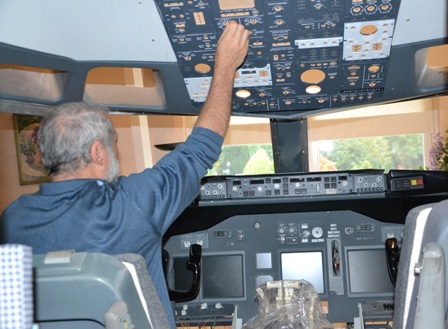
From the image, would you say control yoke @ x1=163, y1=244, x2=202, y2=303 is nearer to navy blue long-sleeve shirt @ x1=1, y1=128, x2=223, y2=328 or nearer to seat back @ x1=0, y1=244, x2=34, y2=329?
navy blue long-sleeve shirt @ x1=1, y1=128, x2=223, y2=328

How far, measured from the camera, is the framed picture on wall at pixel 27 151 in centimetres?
425

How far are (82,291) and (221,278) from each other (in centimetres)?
195

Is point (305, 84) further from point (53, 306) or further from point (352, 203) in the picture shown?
point (53, 306)

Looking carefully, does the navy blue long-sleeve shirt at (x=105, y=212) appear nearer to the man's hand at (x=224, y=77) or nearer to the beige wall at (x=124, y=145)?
the man's hand at (x=224, y=77)

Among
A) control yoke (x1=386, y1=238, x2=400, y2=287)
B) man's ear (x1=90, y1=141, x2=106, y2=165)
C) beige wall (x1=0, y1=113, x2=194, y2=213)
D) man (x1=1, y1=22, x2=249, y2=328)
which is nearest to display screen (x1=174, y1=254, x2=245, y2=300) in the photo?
control yoke (x1=386, y1=238, x2=400, y2=287)

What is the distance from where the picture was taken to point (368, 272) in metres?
2.99

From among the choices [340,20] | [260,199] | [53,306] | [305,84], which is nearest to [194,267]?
[260,199]

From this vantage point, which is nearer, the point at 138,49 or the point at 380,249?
the point at 138,49

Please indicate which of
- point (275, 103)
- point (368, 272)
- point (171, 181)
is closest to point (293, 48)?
point (275, 103)

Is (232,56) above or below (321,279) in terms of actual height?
above

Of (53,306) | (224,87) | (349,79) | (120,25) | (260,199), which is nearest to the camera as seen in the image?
(53,306)

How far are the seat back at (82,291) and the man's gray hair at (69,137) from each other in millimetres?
673

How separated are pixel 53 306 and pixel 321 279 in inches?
79.3

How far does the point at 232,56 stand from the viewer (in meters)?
2.12
